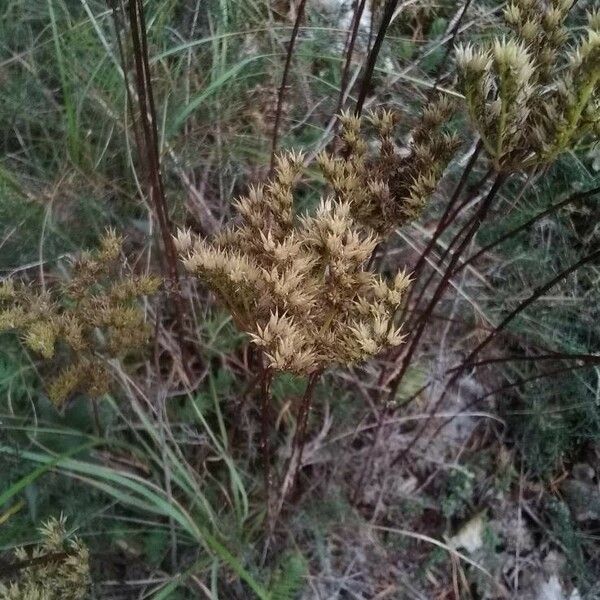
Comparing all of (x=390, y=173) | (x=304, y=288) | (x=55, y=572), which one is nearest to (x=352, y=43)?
(x=390, y=173)

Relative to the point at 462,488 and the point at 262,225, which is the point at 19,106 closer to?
the point at 262,225

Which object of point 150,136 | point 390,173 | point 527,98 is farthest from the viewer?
point 150,136

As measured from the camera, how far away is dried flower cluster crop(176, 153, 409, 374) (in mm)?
804

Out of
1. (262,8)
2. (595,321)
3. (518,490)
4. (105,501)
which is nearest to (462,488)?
(518,490)

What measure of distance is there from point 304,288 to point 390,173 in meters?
0.25

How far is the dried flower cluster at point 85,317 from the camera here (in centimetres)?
102

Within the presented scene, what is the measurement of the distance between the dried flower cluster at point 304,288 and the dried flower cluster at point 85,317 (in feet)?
0.79

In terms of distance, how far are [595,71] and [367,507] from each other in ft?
3.62

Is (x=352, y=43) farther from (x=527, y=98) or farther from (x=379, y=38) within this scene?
(x=527, y=98)

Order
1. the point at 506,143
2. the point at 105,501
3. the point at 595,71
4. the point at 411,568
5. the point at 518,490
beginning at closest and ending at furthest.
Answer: the point at 595,71, the point at 506,143, the point at 105,501, the point at 411,568, the point at 518,490

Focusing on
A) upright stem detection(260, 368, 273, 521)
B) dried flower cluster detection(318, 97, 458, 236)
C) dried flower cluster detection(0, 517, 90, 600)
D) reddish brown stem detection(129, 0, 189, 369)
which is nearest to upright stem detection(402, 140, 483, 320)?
dried flower cluster detection(318, 97, 458, 236)

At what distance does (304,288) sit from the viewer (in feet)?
2.72

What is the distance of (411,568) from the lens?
58.6 inches

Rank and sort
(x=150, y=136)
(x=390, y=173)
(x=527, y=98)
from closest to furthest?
(x=527, y=98) → (x=390, y=173) → (x=150, y=136)
